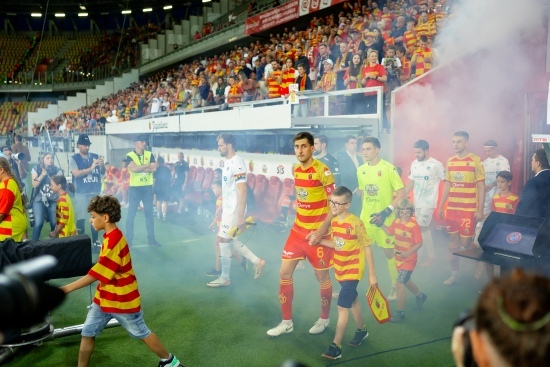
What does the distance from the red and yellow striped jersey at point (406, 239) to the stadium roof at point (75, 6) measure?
37390 millimetres

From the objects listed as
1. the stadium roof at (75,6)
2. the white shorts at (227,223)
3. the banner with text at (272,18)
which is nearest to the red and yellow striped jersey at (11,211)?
the white shorts at (227,223)

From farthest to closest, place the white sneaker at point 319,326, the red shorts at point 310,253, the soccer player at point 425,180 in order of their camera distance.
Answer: the soccer player at point 425,180 → the white sneaker at point 319,326 → the red shorts at point 310,253

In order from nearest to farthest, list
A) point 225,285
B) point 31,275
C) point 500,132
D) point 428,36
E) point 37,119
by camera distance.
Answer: point 31,275, point 225,285, point 500,132, point 428,36, point 37,119

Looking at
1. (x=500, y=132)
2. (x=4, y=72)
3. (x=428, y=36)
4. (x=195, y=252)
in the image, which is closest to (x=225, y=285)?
(x=195, y=252)

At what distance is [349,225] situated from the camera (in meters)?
4.57

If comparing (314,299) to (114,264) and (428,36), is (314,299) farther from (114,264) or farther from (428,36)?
(428,36)

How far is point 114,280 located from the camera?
152 inches

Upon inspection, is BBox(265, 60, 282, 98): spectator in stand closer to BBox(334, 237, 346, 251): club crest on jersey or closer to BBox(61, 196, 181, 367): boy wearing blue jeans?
BBox(334, 237, 346, 251): club crest on jersey

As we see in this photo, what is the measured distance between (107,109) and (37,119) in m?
10.6

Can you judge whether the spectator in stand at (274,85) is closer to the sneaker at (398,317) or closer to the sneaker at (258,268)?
the sneaker at (258,268)

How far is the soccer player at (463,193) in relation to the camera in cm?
657

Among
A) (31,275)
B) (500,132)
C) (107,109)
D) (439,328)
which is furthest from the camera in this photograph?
(107,109)

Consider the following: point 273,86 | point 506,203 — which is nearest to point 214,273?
point 506,203

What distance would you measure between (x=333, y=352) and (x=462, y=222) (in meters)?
3.20
